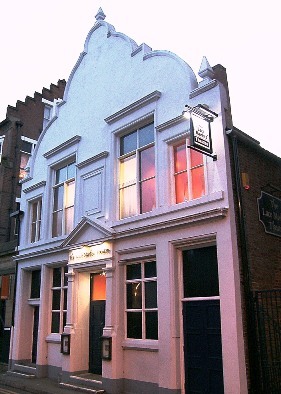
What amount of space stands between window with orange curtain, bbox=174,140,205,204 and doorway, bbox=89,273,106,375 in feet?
13.9

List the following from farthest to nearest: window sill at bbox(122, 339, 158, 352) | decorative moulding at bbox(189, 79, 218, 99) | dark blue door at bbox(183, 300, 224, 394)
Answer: window sill at bbox(122, 339, 158, 352) < decorative moulding at bbox(189, 79, 218, 99) < dark blue door at bbox(183, 300, 224, 394)

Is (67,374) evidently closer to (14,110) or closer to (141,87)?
(141,87)

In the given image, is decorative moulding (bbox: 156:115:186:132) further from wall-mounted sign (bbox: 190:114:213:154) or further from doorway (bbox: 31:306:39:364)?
A: doorway (bbox: 31:306:39:364)

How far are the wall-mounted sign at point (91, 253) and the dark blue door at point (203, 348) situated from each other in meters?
3.25

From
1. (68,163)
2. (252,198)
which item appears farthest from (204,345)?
(68,163)

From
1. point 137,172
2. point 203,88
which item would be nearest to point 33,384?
point 137,172

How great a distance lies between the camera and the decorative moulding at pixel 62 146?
13992 mm

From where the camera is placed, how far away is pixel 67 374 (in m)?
11.8

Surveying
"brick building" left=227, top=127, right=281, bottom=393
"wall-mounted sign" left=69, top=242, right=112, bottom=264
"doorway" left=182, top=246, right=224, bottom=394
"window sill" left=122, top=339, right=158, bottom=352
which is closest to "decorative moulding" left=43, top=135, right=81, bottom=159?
"wall-mounted sign" left=69, top=242, right=112, bottom=264

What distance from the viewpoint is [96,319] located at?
12.3 metres

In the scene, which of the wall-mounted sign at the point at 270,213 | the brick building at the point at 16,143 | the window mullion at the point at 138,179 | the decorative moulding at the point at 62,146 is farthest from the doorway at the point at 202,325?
the brick building at the point at 16,143

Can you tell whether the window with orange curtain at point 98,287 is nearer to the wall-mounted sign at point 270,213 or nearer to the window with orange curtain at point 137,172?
the window with orange curtain at point 137,172

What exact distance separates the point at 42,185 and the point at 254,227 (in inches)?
361

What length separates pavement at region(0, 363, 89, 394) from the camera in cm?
1109
